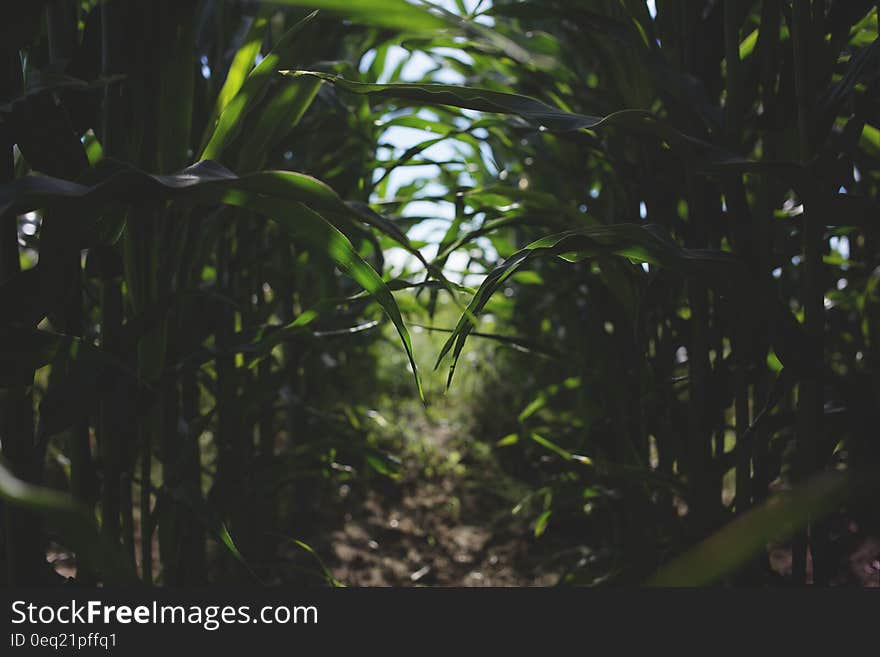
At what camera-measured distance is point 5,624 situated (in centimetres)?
40

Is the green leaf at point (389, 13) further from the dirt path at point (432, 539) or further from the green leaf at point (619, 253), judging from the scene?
the dirt path at point (432, 539)

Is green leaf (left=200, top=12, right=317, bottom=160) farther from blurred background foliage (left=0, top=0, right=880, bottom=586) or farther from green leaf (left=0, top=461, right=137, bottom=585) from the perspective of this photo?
green leaf (left=0, top=461, right=137, bottom=585)

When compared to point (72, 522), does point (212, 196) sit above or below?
above

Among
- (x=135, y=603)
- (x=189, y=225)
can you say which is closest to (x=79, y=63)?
(x=189, y=225)

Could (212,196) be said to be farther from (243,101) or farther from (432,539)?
(432,539)

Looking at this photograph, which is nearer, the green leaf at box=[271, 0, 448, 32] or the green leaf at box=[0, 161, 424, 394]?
the green leaf at box=[271, 0, 448, 32]

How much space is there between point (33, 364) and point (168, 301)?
104mm

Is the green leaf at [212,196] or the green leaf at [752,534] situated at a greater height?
the green leaf at [212,196]

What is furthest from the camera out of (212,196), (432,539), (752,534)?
(432,539)

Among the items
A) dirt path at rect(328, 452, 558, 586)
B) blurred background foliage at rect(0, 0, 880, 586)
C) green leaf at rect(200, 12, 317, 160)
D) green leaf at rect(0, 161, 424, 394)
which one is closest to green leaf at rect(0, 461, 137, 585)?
blurred background foliage at rect(0, 0, 880, 586)

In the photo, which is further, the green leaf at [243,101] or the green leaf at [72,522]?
the green leaf at [243,101]

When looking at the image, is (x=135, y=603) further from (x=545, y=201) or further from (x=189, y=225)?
(x=545, y=201)

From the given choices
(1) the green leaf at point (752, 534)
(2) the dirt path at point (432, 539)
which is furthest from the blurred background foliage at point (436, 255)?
(2) the dirt path at point (432, 539)

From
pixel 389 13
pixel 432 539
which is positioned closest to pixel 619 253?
pixel 389 13
